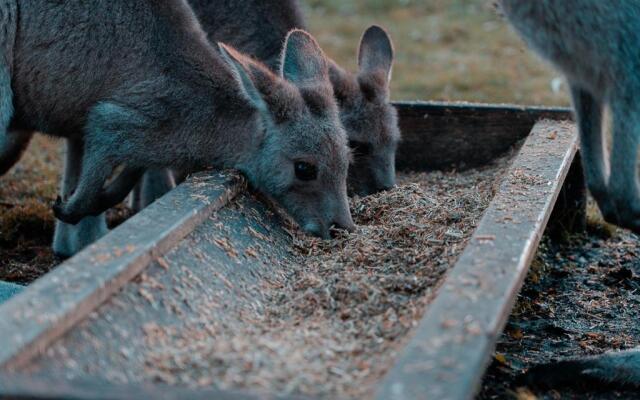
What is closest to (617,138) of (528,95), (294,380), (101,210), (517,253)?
(517,253)

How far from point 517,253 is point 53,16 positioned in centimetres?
283

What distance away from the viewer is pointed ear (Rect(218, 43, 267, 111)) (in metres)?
4.71

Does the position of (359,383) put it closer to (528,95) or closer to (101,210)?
(101,210)

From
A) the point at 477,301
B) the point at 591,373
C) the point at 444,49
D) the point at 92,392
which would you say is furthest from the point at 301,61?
the point at 444,49

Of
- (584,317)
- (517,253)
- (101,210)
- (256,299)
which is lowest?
(584,317)

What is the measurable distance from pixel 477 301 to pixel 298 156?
1931mm

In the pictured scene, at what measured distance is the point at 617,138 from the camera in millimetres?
4094

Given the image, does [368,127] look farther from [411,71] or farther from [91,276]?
[411,71]

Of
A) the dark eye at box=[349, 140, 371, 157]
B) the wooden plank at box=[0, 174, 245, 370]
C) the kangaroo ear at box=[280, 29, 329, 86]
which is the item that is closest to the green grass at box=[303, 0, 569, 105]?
the dark eye at box=[349, 140, 371, 157]

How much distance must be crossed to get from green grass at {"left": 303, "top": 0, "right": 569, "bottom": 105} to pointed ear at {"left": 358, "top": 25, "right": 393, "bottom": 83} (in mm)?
2268

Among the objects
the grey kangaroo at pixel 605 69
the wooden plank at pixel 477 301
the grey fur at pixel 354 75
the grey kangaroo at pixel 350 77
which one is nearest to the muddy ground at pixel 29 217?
the grey kangaroo at pixel 350 77

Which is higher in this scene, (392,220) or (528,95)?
(392,220)

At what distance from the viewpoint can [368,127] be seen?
5844 mm

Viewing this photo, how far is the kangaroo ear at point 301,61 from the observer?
209 inches
